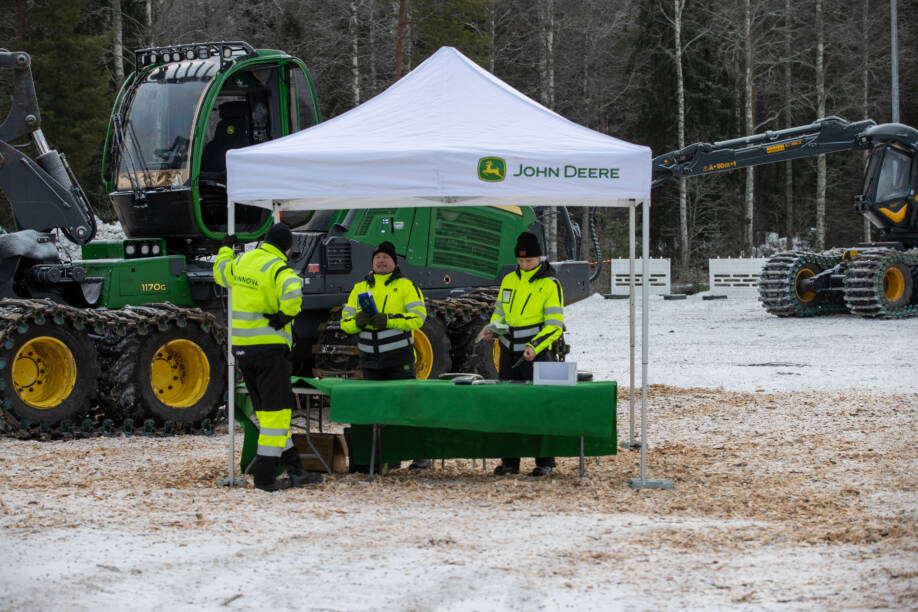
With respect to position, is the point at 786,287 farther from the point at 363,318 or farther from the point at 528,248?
the point at 363,318

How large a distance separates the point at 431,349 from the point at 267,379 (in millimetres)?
5261

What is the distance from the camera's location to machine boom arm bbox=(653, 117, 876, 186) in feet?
73.3

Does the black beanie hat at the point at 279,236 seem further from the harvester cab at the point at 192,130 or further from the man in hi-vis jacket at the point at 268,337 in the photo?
the harvester cab at the point at 192,130

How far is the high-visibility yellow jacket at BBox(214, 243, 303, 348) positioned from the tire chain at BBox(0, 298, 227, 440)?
3.12 meters

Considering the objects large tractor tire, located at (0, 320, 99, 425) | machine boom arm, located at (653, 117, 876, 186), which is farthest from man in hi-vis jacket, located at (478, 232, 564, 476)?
machine boom arm, located at (653, 117, 876, 186)

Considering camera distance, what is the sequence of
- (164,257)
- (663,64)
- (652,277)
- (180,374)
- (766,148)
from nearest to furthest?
(180,374)
(164,257)
(766,148)
(652,277)
(663,64)

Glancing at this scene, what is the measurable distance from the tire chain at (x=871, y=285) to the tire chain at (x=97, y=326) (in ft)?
49.3

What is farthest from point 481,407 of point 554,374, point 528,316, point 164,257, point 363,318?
point 164,257

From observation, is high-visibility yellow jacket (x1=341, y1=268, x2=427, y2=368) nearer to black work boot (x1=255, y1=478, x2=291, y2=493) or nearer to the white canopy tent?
the white canopy tent

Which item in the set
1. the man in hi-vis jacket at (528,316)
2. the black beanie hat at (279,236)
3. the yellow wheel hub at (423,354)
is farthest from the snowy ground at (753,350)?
the black beanie hat at (279,236)

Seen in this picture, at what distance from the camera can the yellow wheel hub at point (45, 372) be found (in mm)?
10758

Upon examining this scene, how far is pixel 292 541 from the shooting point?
262 inches

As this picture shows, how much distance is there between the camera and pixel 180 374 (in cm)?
1175

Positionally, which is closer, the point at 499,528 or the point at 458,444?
the point at 499,528
